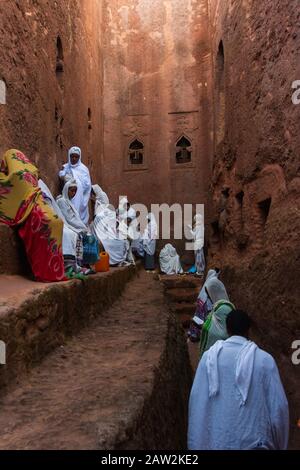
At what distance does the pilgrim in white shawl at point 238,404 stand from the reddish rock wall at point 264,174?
5.87ft

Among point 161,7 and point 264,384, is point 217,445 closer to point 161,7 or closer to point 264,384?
point 264,384

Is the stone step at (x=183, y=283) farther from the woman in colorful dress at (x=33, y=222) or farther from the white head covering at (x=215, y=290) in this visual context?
the woman in colorful dress at (x=33, y=222)

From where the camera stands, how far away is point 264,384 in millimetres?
2354

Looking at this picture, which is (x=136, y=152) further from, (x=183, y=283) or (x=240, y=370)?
(x=240, y=370)

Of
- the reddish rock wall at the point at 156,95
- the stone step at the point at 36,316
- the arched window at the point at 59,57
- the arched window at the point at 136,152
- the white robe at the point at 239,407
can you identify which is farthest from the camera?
the arched window at the point at 136,152

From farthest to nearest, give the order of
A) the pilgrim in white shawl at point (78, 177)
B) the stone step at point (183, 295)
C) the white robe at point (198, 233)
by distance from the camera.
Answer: the white robe at point (198, 233) → the stone step at point (183, 295) → the pilgrim in white shawl at point (78, 177)

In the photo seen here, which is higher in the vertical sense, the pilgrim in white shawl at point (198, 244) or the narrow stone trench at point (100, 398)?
the pilgrim in white shawl at point (198, 244)

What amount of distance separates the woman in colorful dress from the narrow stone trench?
2.03 ft

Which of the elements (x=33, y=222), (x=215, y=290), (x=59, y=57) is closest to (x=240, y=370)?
(x=33, y=222)

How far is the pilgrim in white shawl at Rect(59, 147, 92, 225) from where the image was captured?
675cm

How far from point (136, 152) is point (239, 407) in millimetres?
11752

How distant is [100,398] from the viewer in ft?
6.78

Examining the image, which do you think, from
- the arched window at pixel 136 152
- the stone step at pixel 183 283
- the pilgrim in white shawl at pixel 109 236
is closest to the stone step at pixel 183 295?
the stone step at pixel 183 283

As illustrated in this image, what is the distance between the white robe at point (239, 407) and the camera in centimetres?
230
